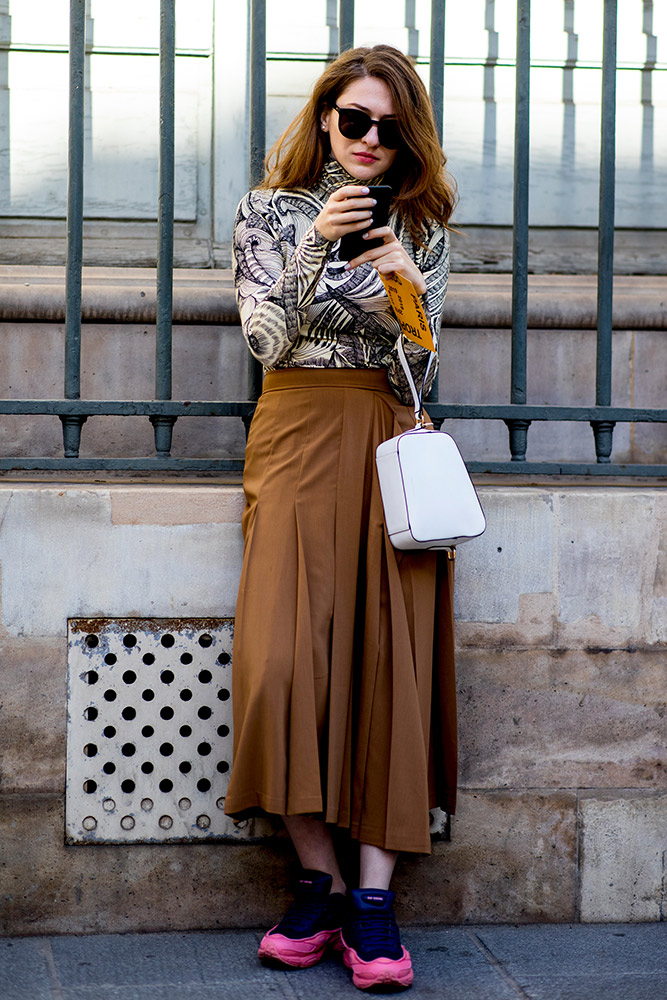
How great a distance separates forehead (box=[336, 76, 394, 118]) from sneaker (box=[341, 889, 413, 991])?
6.29 feet

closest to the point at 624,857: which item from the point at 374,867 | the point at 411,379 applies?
the point at 374,867

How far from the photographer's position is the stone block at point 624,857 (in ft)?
9.89

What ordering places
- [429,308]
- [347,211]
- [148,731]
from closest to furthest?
1. [347,211]
2. [429,308]
3. [148,731]

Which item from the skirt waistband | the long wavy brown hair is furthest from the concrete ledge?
the skirt waistband

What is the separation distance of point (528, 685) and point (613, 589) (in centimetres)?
36

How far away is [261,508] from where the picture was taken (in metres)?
2.75

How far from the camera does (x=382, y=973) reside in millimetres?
2529

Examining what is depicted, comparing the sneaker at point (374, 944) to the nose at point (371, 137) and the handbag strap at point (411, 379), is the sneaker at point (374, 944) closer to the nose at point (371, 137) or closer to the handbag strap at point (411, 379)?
the handbag strap at point (411, 379)

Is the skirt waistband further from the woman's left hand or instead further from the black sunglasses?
the black sunglasses

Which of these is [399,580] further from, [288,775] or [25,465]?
[25,465]

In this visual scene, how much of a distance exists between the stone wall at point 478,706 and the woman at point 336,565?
20cm

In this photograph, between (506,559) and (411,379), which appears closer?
(411,379)

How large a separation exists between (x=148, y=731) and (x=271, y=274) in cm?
123

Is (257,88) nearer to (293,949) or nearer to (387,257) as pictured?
(387,257)
